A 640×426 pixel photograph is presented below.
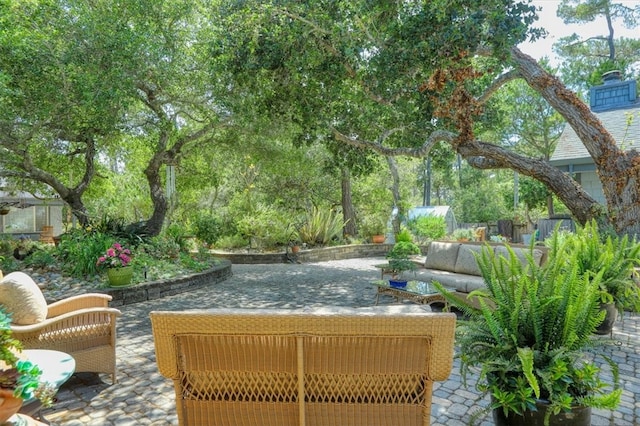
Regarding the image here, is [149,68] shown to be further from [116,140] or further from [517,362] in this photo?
[517,362]

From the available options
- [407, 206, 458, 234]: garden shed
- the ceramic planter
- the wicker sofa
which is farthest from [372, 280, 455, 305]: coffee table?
[407, 206, 458, 234]: garden shed

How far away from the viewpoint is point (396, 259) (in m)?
6.45

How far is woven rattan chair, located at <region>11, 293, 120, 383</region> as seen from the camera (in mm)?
3248

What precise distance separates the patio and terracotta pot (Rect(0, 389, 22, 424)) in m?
A: 1.37

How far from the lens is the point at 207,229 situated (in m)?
12.2

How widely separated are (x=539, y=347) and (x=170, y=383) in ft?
9.22

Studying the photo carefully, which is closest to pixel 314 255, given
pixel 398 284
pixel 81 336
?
pixel 398 284

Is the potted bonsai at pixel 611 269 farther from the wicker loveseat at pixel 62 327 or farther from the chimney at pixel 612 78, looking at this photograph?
the chimney at pixel 612 78

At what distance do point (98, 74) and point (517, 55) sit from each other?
6.80 metres

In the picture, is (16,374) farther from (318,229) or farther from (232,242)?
(318,229)

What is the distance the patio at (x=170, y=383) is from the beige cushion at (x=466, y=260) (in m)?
1.24

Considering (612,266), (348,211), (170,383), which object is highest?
(348,211)

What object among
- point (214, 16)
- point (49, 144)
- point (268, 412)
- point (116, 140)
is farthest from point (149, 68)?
point (268, 412)

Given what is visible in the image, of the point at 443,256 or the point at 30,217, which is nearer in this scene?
the point at 443,256
